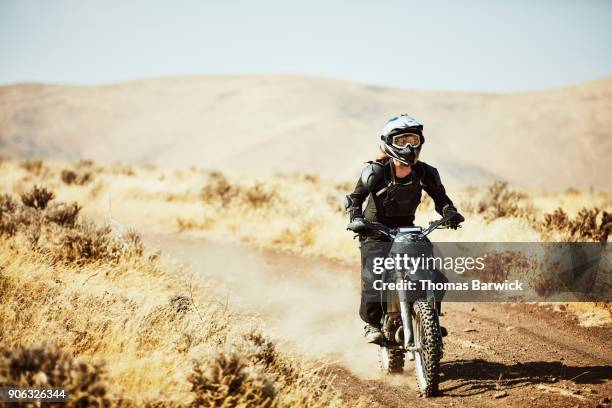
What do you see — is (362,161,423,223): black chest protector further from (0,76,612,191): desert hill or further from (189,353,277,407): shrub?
(0,76,612,191): desert hill

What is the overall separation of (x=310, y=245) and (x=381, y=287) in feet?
26.0

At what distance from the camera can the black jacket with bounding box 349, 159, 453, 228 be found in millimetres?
4805

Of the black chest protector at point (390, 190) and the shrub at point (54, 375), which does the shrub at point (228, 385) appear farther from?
the black chest protector at point (390, 190)

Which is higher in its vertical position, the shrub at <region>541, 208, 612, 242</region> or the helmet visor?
the helmet visor

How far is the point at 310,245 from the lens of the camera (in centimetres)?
1276

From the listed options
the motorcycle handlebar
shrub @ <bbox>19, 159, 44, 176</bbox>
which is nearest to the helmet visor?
the motorcycle handlebar

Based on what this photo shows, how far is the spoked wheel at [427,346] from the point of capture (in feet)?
14.0

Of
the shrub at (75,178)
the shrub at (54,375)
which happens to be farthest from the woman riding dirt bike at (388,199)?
the shrub at (75,178)

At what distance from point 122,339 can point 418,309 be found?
2.80m

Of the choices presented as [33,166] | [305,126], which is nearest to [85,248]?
[33,166]

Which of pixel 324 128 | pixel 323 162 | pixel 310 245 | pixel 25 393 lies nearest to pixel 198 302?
pixel 25 393

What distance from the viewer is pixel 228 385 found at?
3.50 meters

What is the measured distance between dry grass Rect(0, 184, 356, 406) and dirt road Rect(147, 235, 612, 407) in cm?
80

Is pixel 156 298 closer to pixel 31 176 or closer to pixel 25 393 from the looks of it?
pixel 25 393
